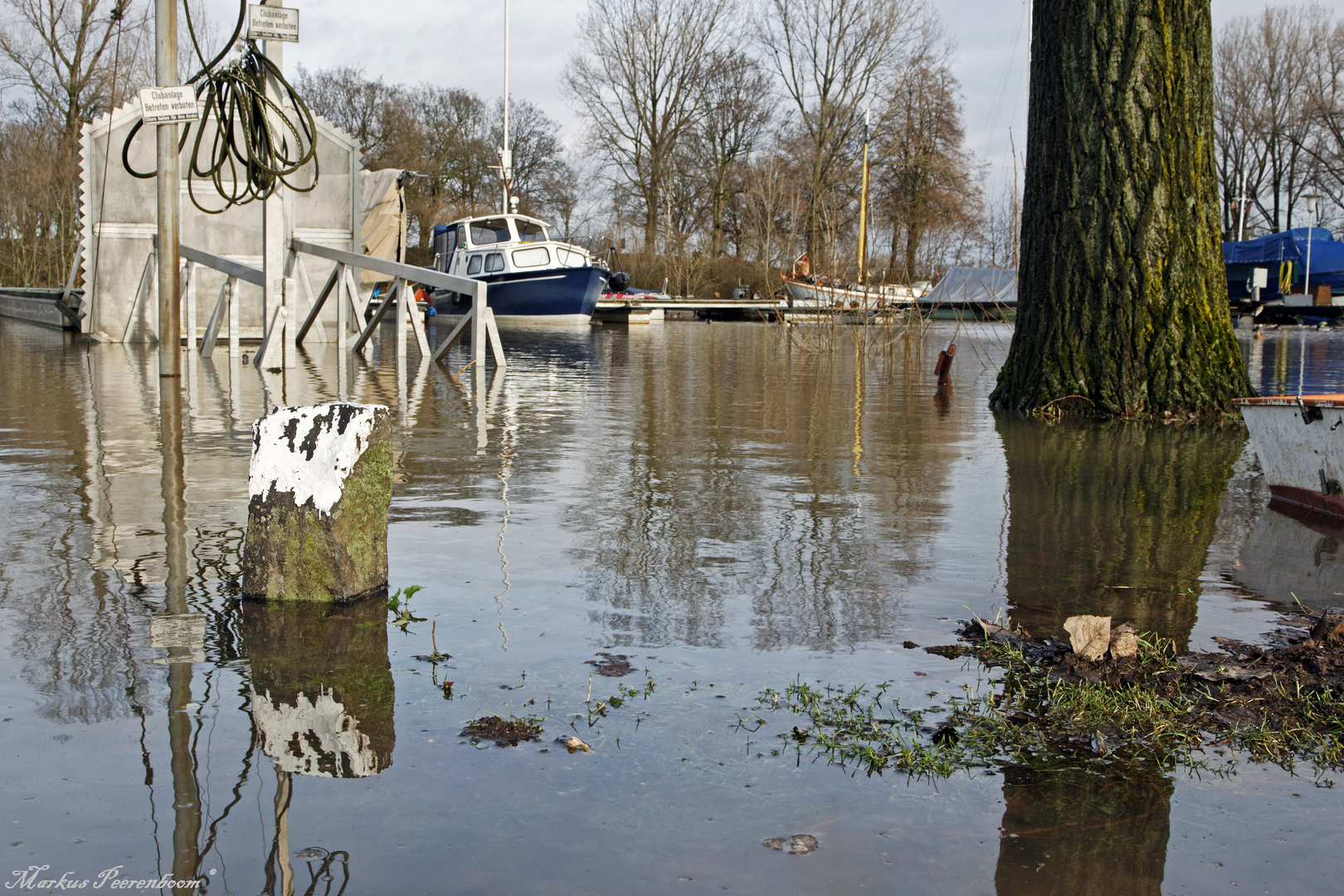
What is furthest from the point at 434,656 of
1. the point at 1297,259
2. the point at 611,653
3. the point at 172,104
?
the point at 1297,259

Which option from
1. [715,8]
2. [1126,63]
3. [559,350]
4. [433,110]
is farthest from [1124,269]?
[433,110]

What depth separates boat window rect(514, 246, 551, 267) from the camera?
3334 centimetres

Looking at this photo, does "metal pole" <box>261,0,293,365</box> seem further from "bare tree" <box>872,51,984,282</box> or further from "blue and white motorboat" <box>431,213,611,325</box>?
"bare tree" <box>872,51,984,282</box>

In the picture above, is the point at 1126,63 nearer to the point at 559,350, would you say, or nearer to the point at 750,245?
the point at 559,350

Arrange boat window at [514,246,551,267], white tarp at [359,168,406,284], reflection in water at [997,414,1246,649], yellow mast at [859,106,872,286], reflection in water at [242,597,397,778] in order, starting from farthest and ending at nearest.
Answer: yellow mast at [859,106,872,286] < boat window at [514,246,551,267] < white tarp at [359,168,406,284] < reflection in water at [997,414,1246,649] < reflection in water at [242,597,397,778]

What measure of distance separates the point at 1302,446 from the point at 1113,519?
1.00 meters

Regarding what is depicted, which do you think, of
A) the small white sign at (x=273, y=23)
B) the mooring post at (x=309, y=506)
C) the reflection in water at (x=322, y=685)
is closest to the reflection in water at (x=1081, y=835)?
the reflection in water at (x=322, y=685)

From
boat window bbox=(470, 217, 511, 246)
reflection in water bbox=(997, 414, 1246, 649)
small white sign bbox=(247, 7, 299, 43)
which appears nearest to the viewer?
reflection in water bbox=(997, 414, 1246, 649)

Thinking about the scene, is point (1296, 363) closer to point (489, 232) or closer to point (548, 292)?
point (548, 292)

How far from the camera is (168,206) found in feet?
30.6

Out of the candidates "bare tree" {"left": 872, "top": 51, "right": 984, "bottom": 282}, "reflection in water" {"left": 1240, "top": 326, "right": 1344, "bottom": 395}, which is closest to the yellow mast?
"bare tree" {"left": 872, "top": 51, "right": 984, "bottom": 282}

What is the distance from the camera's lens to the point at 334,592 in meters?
3.75

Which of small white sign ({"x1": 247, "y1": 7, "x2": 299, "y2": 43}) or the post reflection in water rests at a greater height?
small white sign ({"x1": 247, "y1": 7, "x2": 299, "y2": 43})

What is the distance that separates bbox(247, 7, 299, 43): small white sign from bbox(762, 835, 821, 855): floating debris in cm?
937
